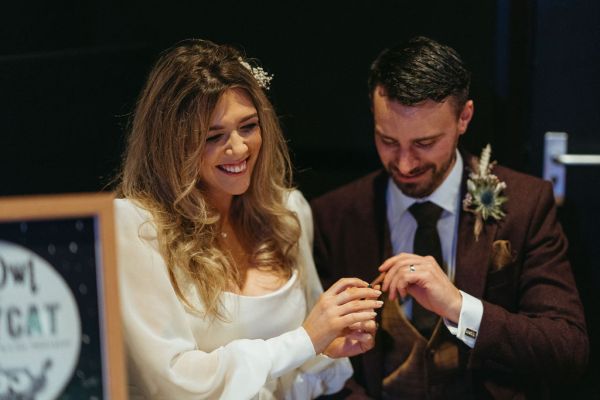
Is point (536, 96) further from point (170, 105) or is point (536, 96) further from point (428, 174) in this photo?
point (170, 105)

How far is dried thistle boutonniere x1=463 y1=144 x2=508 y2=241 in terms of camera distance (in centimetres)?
248

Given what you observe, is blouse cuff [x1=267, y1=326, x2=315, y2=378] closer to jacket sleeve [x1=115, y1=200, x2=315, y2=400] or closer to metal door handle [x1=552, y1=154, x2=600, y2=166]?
jacket sleeve [x1=115, y1=200, x2=315, y2=400]

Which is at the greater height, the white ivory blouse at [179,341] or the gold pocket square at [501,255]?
the gold pocket square at [501,255]

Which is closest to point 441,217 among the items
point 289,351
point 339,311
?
point 339,311

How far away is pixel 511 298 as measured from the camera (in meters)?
2.49

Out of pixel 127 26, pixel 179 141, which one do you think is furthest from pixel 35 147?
pixel 179 141

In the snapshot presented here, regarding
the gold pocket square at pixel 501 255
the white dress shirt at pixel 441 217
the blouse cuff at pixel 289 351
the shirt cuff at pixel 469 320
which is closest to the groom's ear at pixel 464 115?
the white dress shirt at pixel 441 217

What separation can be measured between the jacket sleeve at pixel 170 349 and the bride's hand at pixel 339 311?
4cm

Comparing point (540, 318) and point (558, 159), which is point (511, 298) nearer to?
point (540, 318)

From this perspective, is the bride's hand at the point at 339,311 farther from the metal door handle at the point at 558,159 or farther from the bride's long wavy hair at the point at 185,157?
the metal door handle at the point at 558,159

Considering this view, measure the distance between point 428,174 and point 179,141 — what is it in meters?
0.74

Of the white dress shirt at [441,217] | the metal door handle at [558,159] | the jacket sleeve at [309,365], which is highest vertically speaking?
the metal door handle at [558,159]

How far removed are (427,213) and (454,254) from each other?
0.47 feet

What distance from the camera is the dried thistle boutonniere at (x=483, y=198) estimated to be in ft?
8.13
